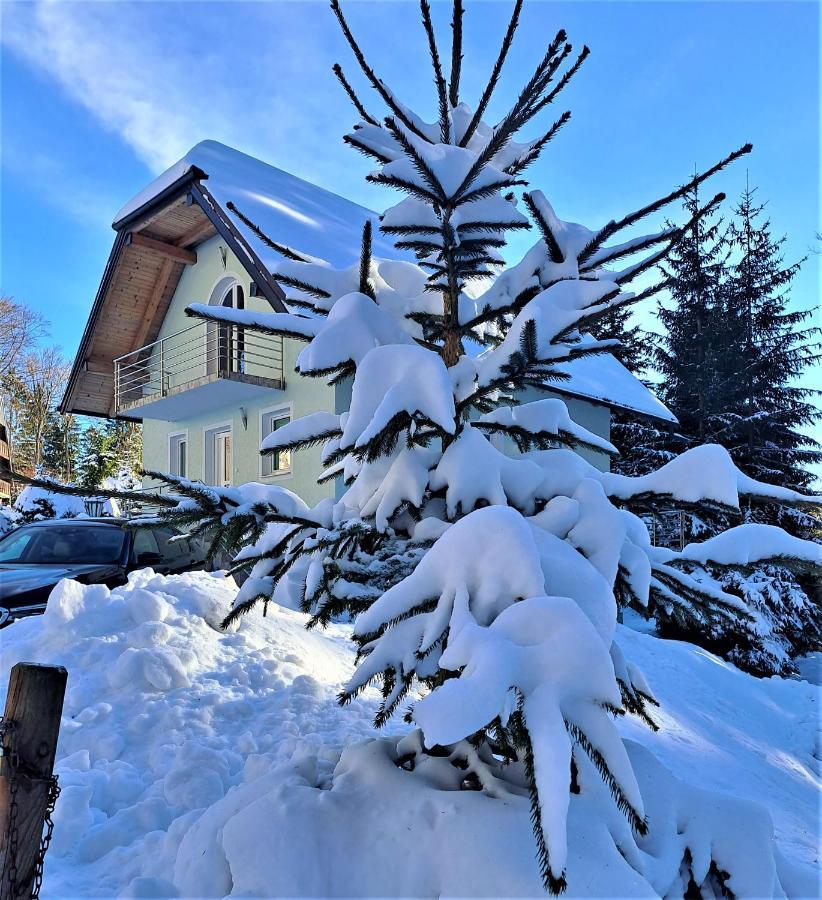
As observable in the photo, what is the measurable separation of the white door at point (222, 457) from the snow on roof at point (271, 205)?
465 centimetres

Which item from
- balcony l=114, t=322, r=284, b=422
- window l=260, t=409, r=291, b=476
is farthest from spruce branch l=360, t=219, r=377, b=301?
window l=260, t=409, r=291, b=476

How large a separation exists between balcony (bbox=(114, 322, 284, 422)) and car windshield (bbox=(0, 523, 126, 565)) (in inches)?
161

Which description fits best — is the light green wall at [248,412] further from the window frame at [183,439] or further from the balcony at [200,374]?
the balcony at [200,374]

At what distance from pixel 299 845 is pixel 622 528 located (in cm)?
148

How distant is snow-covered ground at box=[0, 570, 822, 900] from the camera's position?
207cm

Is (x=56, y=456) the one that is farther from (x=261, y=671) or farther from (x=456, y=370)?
(x=456, y=370)

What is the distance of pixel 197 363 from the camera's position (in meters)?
14.2

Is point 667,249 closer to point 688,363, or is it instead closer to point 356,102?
point 356,102

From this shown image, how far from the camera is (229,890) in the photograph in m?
2.17

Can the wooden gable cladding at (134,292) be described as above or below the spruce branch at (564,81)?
above

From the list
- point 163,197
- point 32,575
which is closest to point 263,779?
point 32,575

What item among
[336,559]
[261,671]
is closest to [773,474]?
[261,671]

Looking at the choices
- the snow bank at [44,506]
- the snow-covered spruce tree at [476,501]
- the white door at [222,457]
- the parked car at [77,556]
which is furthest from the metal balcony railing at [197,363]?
the snow-covered spruce tree at [476,501]

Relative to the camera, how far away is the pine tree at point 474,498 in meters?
1.57
